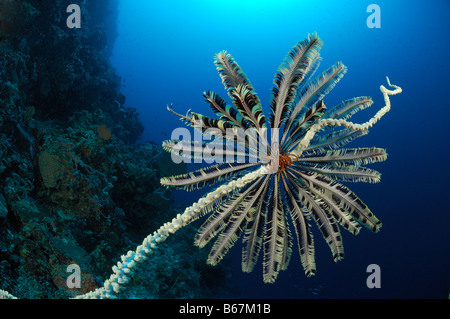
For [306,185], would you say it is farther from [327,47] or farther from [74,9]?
[327,47]

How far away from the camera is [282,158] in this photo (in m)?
4.10

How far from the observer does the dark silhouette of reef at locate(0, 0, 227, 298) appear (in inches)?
226

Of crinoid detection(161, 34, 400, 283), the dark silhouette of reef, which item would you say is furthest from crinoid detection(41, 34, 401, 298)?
the dark silhouette of reef

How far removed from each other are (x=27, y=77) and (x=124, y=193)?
18.3ft

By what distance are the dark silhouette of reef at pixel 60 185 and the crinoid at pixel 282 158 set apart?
13.2ft

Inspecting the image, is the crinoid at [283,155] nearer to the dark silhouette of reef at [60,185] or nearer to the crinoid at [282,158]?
the crinoid at [282,158]

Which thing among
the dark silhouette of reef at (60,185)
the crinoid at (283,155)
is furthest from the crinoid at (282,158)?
the dark silhouette of reef at (60,185)

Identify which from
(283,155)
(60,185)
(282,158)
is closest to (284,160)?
(282,158)

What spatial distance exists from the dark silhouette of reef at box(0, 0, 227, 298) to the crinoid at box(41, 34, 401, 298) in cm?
403

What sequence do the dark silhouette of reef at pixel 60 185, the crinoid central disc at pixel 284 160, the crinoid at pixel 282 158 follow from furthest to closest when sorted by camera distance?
the dark silhouette of reef at pixel 60 185 → the crinoid at pixel 282 158 → the crinoid central disc at pixel 284 160

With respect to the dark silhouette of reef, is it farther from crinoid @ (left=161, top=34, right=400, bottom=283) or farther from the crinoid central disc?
the crinoid central disc

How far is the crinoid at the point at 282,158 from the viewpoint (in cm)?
441

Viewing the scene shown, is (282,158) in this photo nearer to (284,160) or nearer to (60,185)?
(284,160)

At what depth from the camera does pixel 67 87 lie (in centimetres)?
1027
